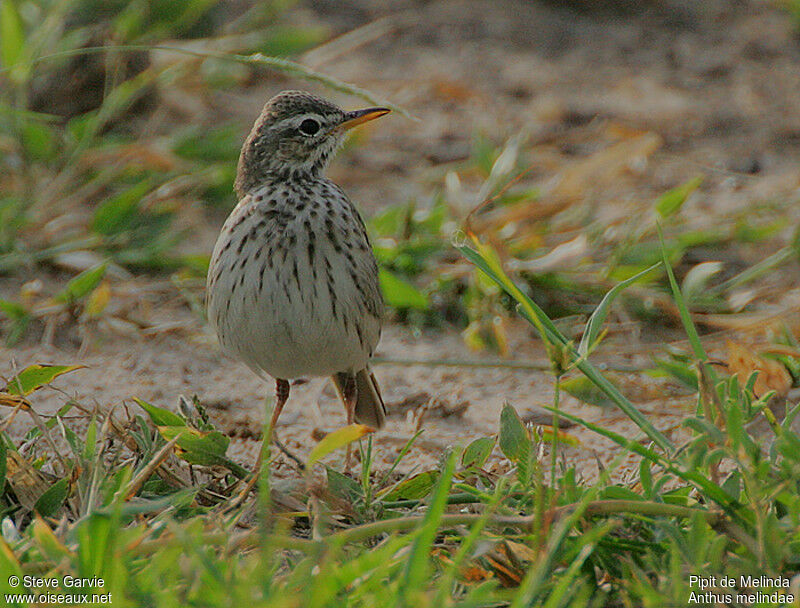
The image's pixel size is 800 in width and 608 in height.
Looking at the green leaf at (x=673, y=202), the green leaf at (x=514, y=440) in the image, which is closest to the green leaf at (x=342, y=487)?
the green leaf at (x=514, y=440)

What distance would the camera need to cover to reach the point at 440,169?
6227 millimetres

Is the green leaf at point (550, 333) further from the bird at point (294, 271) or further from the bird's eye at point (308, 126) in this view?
the bird's eye at point (308, 126)

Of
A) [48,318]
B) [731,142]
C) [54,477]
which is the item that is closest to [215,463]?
[54,477]

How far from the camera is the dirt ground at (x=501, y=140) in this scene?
427 centimetres

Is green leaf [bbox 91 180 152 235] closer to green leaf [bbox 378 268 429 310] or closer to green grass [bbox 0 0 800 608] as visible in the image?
green grass [bbox 0 0 800 608]

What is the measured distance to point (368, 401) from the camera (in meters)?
4.13

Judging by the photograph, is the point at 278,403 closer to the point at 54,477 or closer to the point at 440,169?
the point at 54,477

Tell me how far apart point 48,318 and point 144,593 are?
2579 millimetres

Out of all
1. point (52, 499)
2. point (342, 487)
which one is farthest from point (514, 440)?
point (52, 499)

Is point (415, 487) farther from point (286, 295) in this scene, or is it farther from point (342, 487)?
point (286, 295)

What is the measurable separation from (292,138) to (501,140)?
261cm

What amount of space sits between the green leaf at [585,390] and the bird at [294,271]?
701mm

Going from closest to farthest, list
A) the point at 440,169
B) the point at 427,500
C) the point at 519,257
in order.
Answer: the point at 427,500, the point at 519,257, the point at 440,169

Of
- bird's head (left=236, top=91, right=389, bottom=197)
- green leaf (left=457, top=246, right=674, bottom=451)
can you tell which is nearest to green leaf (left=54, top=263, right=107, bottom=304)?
bird's head (left=236, top=91, right=389, bottom=197)
